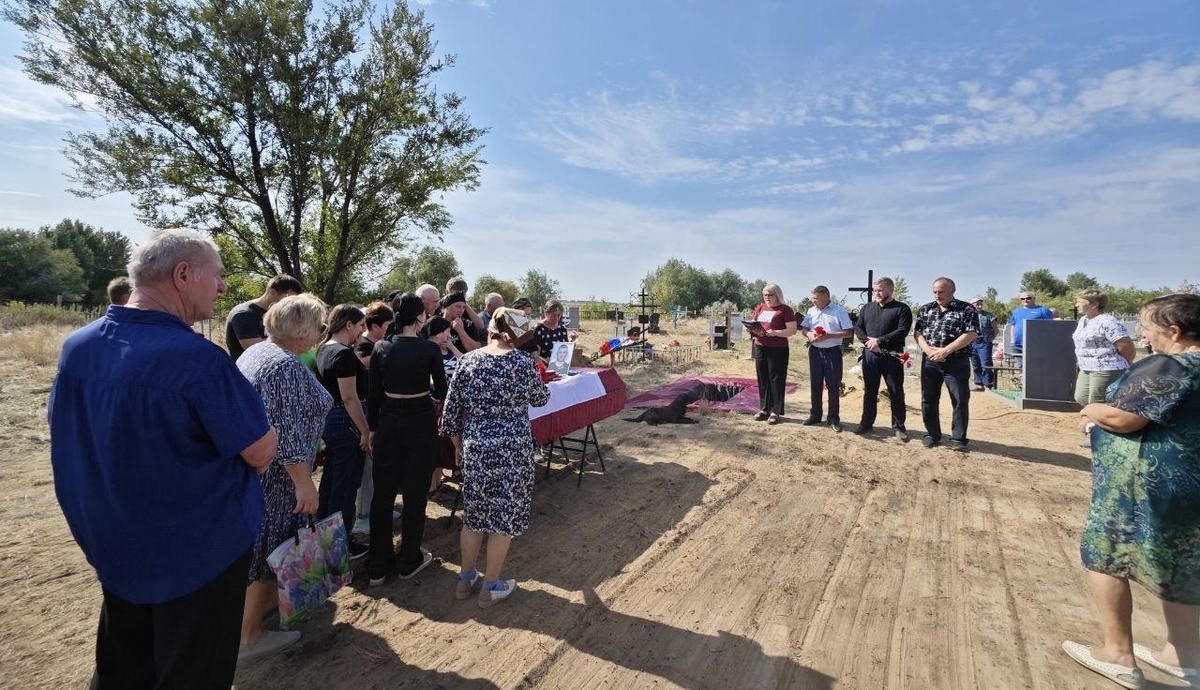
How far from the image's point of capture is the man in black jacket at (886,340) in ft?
20.4

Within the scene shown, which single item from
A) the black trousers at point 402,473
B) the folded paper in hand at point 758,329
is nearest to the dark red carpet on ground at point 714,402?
the folded paper in hand at point 758,329

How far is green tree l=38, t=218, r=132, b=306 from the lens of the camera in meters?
36.7

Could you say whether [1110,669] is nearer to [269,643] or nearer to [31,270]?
[269,643]

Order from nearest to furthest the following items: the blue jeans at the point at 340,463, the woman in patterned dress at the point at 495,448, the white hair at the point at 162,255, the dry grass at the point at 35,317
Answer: the white hair at the point at 162,255, the woman in patterned dress at the point at 495,448, the blue jeans at the point at 340,463, the dry grass at the point at 35,317

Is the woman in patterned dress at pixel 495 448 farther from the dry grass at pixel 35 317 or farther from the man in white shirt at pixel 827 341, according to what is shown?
the dry grass at pixel 35 317

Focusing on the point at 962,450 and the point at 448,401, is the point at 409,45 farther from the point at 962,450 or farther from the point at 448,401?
the point at 962,450

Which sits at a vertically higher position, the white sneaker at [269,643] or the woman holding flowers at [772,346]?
the woman holding flowers at [772,346]

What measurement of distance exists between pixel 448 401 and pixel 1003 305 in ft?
119

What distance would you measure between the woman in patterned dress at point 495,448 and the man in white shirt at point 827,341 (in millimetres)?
4852

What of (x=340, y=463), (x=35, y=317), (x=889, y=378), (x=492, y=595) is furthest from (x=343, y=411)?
(x=35, y=317)

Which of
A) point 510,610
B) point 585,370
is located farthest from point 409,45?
point 510,610

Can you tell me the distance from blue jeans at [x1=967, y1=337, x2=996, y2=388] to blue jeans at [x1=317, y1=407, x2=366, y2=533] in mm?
11486

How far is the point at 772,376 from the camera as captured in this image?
24.5ft

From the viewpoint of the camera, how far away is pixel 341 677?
250cm
